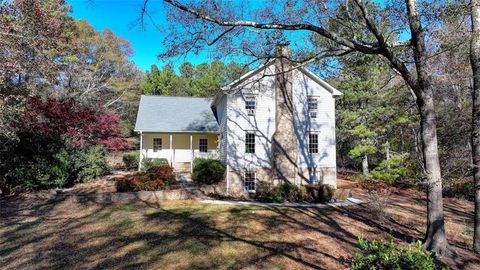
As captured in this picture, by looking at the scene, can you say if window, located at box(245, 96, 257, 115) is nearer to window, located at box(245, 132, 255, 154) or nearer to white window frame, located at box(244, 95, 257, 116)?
white window frame, located at box(244, 95, 257, 116)

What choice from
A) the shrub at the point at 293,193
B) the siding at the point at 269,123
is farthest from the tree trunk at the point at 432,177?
the siding at the point at 269,123

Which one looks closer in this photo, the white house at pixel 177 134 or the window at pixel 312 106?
the window at pixel 312 106

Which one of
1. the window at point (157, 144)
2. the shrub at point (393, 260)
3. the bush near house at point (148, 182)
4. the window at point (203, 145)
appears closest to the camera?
the shrub at point (393, 260)

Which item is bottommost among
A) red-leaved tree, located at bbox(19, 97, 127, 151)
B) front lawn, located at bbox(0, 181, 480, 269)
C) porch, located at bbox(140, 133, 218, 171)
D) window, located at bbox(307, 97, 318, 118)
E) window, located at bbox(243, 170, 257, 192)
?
front lawn, located at bbox(0, 181, 480, 269)

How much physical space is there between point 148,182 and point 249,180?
217 inches

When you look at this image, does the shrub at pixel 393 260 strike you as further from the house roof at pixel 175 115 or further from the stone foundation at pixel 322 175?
the house roof at pixel 175 115

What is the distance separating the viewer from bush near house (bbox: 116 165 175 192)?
37.5 ft

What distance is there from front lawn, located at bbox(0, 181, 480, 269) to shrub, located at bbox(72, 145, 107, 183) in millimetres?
2515

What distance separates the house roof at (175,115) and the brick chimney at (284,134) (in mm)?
6205

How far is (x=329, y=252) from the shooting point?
6.45 meters

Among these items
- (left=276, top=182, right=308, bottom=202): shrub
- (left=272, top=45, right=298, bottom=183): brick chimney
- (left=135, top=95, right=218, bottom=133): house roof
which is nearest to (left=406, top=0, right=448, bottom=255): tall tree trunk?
(left=276, top=182, right=308, bottom=202): shrub

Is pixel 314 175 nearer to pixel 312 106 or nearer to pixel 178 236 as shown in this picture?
pixel 312 106

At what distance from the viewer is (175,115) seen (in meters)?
21.2

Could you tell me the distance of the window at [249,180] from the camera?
15.0m
